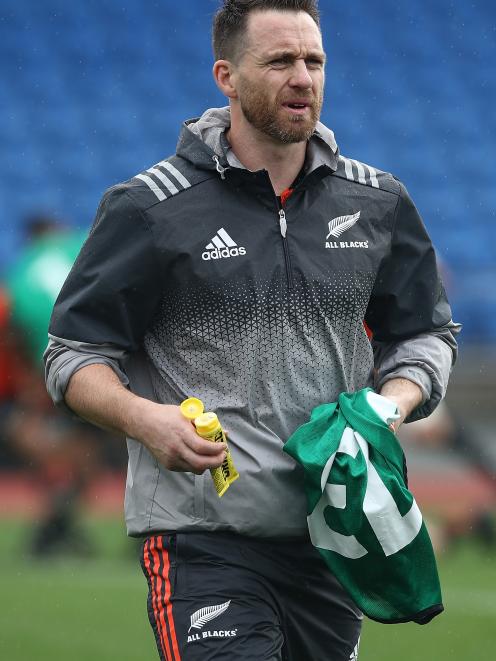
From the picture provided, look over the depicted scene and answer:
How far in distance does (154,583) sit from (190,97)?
12820 mm

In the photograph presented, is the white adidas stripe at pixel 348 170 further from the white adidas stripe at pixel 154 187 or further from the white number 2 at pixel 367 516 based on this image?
the white number 2 at pixel 367 516

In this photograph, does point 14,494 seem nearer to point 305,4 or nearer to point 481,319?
point 481,319

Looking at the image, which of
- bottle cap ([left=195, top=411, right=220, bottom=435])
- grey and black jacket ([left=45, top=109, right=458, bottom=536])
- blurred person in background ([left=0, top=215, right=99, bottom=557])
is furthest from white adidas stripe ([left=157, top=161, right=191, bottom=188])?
blurred person in background ([left=0, top=215, right=99, bottom=557])

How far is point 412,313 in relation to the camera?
375 centimetres

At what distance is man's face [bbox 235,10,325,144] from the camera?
3477mm

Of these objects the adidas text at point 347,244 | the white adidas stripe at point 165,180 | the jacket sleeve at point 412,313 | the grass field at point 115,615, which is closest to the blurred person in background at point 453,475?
the grass field at point 115,615

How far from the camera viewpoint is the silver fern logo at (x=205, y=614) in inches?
129

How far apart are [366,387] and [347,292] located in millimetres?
265

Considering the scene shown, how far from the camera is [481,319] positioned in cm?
1220

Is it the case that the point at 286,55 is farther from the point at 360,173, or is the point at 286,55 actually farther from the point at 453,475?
the point at 453,475

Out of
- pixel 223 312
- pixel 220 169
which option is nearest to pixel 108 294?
pixel 223 312

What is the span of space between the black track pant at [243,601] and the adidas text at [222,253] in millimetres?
681

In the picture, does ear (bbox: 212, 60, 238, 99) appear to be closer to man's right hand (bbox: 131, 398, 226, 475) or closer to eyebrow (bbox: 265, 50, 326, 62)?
eyebrow (bbox: 265, 50, 326, 62)

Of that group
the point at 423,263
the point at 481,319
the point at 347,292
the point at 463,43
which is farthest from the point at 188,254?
the point at 463,43
